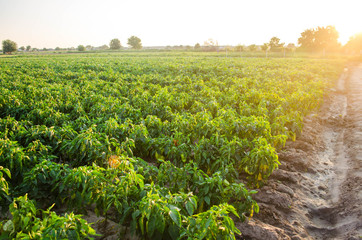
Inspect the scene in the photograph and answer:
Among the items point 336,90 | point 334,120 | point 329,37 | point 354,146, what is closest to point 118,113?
point 354,146

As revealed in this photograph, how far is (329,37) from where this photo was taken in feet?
225

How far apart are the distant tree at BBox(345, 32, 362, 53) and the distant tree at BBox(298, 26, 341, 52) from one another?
138 inches

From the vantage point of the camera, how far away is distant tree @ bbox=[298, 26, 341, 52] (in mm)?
67562

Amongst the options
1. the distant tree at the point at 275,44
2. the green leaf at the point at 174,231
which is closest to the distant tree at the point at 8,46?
the distant tree at the point at 275,44

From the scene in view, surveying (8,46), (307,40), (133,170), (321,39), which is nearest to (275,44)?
(307,40)

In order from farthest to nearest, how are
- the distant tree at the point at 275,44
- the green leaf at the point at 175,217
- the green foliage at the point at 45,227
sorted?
the distant tree at the point at 275,44
the green leaf at the point at 175,217
the green foliage at the point at 45,227

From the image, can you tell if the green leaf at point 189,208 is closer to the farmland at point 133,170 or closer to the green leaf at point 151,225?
the farmland at point 133,170

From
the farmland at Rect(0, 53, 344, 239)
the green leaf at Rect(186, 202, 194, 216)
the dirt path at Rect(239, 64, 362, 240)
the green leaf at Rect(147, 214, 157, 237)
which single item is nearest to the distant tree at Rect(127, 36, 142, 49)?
the farmland at Rect(0, 53, 344, 239)

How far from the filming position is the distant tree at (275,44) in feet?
179

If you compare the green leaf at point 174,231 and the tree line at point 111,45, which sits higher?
the tree line at point 111,45

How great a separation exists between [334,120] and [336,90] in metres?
8.04

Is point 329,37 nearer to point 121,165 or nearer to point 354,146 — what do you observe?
point 354,146

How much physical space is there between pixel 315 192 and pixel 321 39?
252 feet

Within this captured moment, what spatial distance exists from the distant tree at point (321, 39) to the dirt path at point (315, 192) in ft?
229
